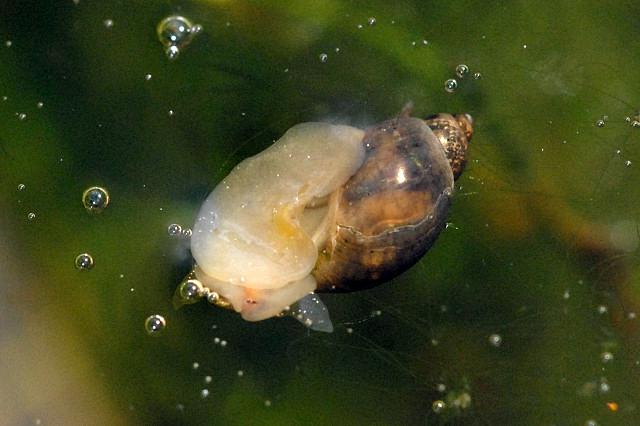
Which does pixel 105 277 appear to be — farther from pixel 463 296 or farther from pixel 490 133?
pixel 490 133

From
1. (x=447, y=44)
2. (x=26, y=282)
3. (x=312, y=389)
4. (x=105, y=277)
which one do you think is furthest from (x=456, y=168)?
(x=26, y=282)

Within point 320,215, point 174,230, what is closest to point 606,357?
point 320,215

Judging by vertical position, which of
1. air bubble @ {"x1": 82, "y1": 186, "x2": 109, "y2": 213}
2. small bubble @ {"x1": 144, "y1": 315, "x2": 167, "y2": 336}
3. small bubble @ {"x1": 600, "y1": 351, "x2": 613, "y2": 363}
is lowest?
small bubble @ {"x1": 600, "y1": 351, "x2": 613, "y2": 363}

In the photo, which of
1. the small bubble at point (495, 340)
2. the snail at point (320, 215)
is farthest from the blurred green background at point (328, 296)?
the snail at point (320, 215)

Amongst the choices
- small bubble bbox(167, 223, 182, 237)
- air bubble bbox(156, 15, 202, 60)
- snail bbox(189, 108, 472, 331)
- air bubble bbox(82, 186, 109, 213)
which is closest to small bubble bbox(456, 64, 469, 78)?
snail bbox(189, 108, 472, 331)

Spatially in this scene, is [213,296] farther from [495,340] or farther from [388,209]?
[495,340]

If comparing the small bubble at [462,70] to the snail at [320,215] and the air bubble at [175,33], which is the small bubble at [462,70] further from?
the air bubble at [175,33]

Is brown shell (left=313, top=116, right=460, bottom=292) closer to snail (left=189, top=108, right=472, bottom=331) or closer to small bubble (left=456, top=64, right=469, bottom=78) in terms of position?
snail (left=189, top=108, right=472, bottom=331)
